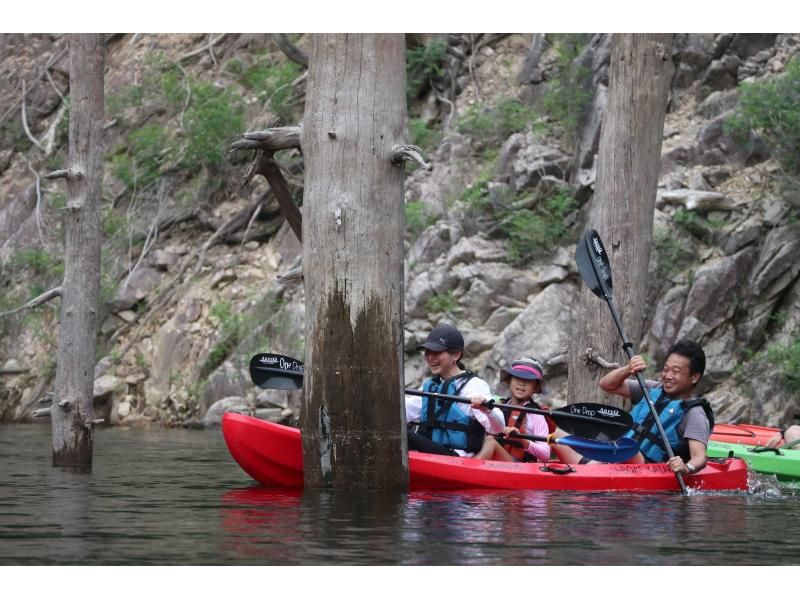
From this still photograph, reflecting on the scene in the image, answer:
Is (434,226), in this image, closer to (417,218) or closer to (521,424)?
(417,218)

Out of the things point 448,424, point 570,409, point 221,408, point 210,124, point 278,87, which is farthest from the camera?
point 278,87

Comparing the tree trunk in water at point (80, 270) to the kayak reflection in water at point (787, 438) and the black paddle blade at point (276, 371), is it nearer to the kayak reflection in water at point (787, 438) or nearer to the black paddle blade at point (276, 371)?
the black paddle blade at point (276, 371)

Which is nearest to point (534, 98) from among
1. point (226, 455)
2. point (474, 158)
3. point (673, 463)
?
point (474, 158)

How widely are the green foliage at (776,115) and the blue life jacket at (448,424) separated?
8.50m

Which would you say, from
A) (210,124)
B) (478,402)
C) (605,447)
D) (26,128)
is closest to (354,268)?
(478,402)

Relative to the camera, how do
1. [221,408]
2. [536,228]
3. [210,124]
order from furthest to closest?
[210,124] < [221,408] < [536,228]

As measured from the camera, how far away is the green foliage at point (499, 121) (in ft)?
60.8

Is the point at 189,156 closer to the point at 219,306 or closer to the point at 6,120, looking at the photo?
the point at 219,306

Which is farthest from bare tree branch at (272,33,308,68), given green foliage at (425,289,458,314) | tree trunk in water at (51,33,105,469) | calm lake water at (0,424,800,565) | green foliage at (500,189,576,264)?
green foliage at (500,189,576,264)

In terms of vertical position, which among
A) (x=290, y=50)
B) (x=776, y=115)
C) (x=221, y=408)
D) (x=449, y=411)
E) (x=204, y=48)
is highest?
(x=204, y=48)

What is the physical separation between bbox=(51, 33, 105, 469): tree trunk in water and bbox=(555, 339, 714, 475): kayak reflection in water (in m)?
3.96

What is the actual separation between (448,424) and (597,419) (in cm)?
97

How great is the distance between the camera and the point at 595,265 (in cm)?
821

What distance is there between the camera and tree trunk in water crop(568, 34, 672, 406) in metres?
8.67
